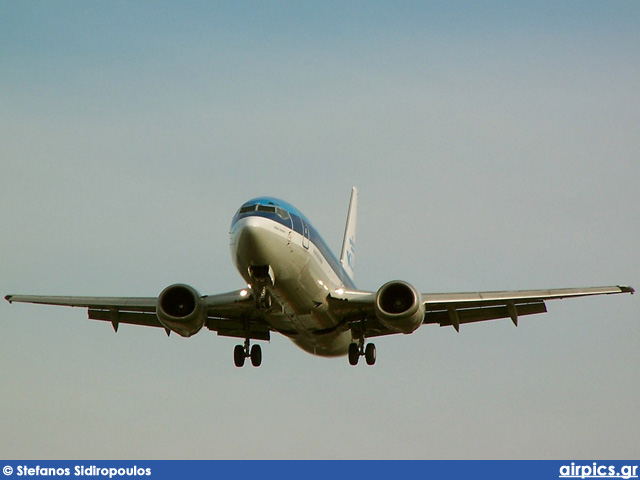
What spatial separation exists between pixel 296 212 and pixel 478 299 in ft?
21.1

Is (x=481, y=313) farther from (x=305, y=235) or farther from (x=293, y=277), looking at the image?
(x=293, y=277)

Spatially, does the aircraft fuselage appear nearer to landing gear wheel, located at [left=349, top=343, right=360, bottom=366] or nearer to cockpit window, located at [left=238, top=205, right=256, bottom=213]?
cockpit window, located at [left=238, top=205, right=256, bottom=213]

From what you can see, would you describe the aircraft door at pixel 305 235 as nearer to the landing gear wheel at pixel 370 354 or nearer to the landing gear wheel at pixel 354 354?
the landing gear wheel at pixel 354 354

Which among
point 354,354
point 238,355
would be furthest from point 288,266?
point 238,355

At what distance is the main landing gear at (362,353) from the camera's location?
116ft

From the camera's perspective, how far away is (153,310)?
1395 inches

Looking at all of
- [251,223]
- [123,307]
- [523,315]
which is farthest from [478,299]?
[123,307]

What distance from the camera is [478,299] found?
33219 mm

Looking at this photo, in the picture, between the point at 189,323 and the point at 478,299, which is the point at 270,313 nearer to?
the point at 189,323

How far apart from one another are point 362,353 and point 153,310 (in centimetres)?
700

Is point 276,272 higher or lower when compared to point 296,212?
lower

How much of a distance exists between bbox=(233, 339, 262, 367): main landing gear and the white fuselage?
4.40ft

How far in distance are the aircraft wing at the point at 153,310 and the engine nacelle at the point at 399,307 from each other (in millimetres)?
3976

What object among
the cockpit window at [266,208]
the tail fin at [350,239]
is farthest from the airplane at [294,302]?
the tail fin at [350,239]
